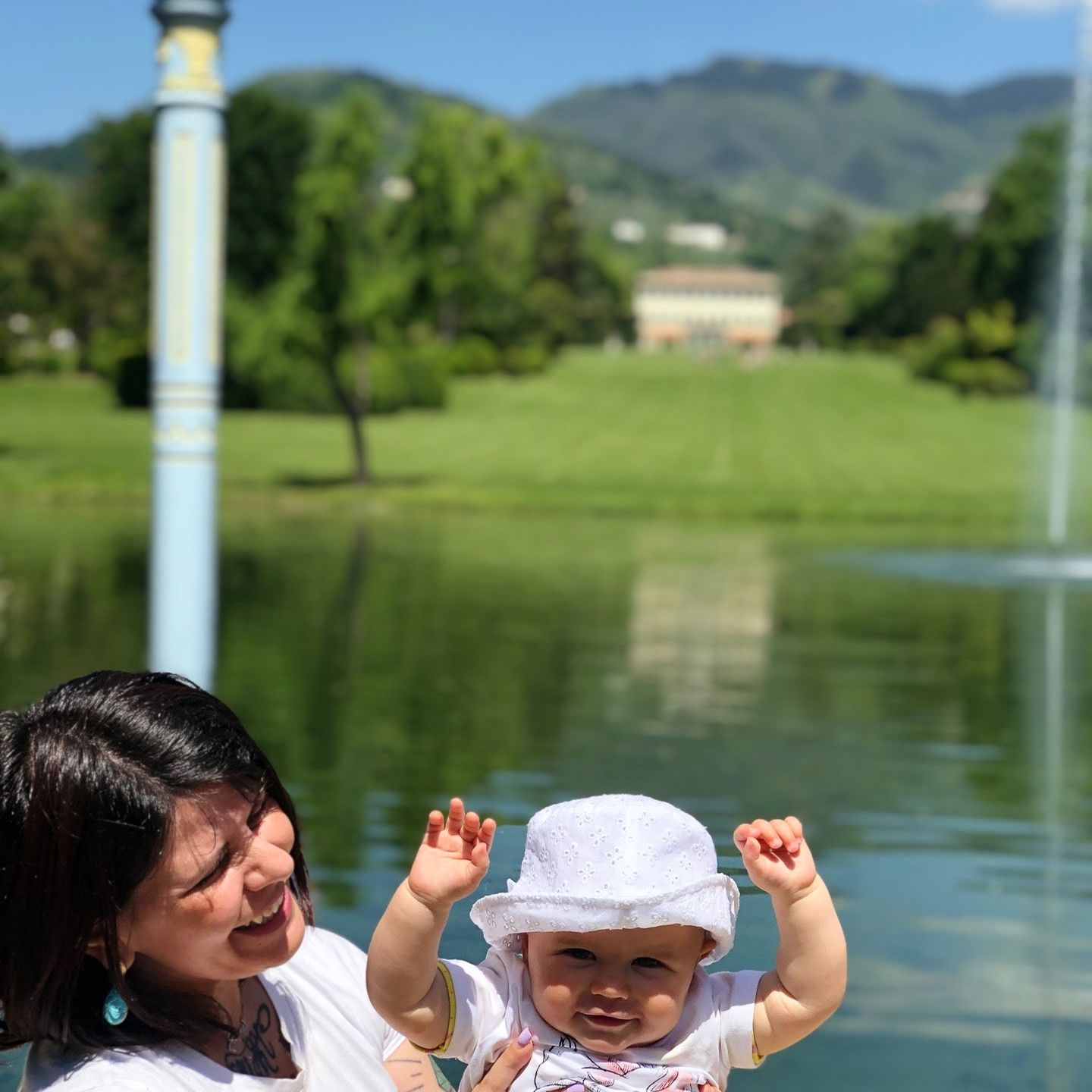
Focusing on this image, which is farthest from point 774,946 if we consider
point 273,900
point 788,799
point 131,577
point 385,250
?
point 385,250

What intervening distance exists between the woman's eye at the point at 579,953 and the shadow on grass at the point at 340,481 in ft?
104

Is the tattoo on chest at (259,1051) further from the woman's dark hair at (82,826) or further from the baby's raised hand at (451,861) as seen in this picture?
the baby's raised hand at (451,861)

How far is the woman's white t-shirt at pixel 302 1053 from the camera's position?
173 cm

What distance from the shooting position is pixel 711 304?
6314 inches

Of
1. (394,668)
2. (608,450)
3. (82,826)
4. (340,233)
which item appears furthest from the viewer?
(608,450)

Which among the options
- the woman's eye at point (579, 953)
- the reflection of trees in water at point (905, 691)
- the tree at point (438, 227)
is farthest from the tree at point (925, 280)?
the woman's eye at point (579, 953)

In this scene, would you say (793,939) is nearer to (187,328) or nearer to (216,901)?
(216,901)

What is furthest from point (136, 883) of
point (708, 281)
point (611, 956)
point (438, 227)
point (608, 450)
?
point (708, 281)

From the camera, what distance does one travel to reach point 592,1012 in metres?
2.05

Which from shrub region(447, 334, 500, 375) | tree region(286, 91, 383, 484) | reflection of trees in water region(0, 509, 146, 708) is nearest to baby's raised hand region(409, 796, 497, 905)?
reflection of trees in water region(0, 509, 146, 708)

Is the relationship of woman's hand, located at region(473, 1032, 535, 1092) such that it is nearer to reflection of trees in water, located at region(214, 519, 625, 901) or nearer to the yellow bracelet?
the yellow bracelet

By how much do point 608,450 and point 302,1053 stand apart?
41888mm

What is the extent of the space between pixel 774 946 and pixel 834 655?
38.7 ft

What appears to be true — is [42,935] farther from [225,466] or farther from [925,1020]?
[225,466]
